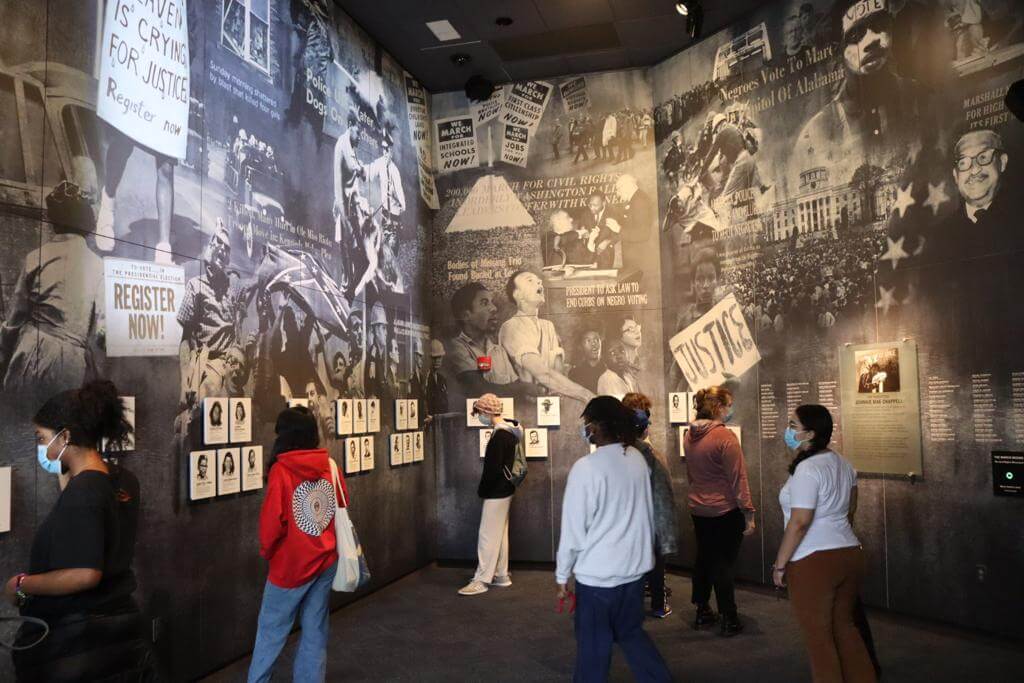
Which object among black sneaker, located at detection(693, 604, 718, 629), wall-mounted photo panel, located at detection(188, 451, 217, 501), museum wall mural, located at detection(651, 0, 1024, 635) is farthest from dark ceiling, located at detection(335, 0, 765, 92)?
black sneaker, located at detection(693, 604, 718, 629)

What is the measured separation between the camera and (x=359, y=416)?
23.9ft

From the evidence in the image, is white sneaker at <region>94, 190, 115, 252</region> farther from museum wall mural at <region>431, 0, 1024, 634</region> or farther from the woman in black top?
museum wall mural at <region>431, 0, 1024, 634</region>

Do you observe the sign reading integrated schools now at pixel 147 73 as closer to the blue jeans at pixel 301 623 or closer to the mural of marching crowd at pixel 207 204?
the mural of marching crowd at pixel 207 204

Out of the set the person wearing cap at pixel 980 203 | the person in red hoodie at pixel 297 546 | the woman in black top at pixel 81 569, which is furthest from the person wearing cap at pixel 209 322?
the person wearing cap at pixel 980 203

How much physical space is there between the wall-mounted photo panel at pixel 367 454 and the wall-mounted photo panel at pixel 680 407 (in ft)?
10.2

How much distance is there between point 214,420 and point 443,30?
4.74m

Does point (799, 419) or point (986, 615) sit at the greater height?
point (799, 419)

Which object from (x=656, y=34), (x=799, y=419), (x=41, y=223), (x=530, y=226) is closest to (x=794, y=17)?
(x=656, y=34)

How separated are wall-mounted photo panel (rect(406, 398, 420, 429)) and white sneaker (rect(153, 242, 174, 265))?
12.4ft

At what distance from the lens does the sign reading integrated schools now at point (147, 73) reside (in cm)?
451

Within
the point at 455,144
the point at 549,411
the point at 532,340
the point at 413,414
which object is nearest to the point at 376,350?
the point at 413,414

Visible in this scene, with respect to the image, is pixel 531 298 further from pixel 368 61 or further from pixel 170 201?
pixel 170 201

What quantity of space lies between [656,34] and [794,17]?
141 centimetres

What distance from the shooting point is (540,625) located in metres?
6.32
